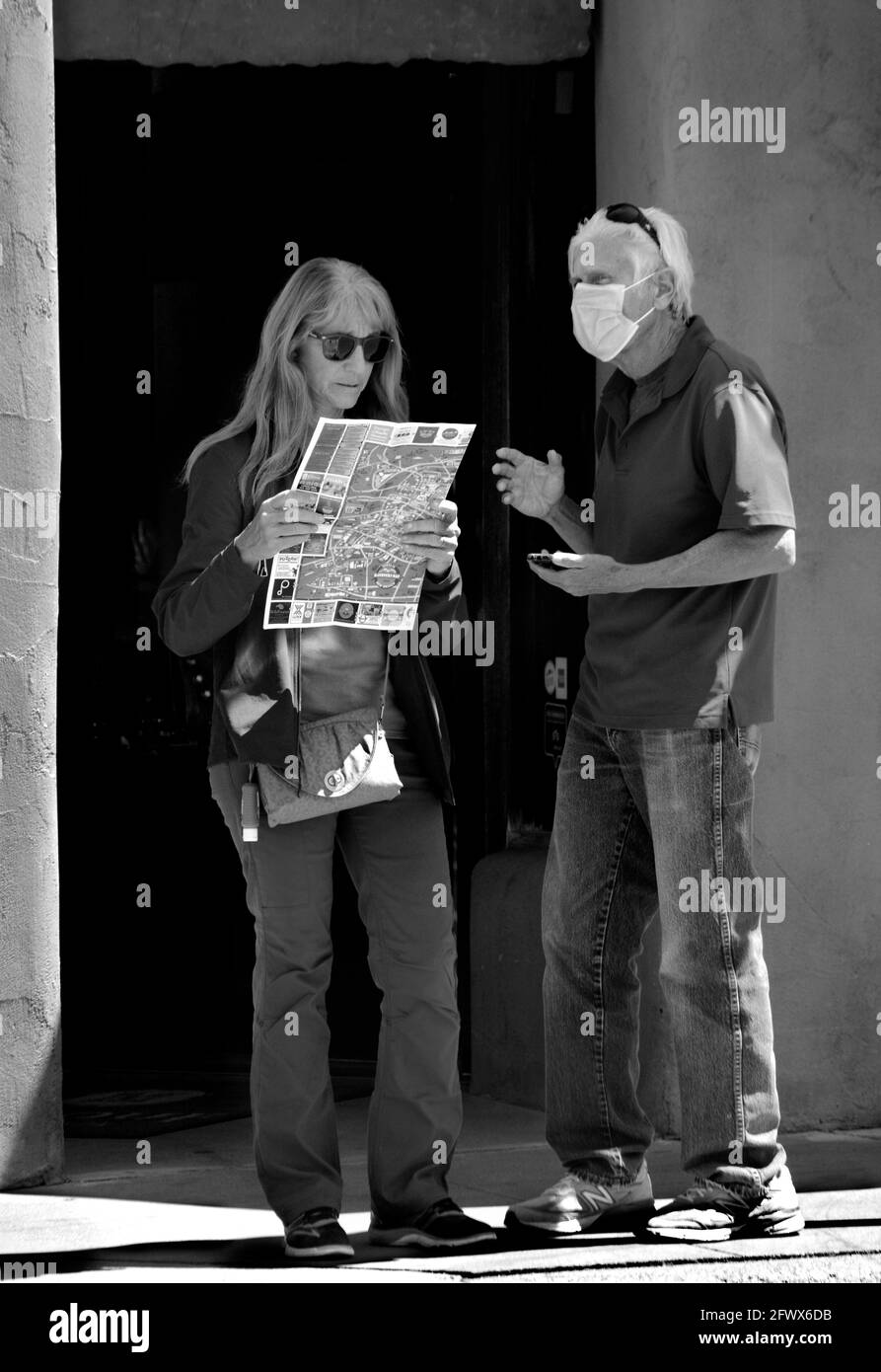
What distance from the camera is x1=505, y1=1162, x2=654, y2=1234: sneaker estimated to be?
4.39 m

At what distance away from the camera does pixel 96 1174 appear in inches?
202

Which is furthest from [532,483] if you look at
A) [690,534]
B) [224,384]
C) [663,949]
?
[224,384]

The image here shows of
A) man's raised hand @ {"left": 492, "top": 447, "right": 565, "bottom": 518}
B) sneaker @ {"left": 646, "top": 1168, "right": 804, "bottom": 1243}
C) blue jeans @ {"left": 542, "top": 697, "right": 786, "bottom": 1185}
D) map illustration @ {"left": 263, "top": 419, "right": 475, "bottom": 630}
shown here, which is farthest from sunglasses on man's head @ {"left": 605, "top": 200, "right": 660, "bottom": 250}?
sneaker @ {"left": 646, "top": 1168, "right": 804, "bottom": 1243}

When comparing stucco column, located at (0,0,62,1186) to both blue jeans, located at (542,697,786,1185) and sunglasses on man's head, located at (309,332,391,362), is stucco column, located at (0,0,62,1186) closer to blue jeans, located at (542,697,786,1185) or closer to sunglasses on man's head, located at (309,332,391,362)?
sunglasses on man's head, located at (309,332,391,362)

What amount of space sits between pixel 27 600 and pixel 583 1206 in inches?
72.2

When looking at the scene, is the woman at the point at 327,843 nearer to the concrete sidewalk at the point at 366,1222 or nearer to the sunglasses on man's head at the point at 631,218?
the concrete sidewalk at the point at 366,1222

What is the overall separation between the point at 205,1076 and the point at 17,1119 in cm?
151

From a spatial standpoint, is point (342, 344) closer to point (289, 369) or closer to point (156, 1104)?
point (289, 369)

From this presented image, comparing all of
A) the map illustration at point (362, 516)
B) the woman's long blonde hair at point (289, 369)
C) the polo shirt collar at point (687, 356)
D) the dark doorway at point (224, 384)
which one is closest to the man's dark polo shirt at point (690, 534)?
the polo shirt collar at point (687, 356)

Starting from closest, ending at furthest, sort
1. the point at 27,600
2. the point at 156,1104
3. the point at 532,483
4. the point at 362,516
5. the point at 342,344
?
the point at 362,516, the point at 342,344, the point at 532,483, the point at 27,600, the point at 156,1104

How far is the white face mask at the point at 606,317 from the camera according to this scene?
438 cm

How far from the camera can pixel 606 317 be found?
4387 millimetres

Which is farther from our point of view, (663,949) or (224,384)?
(224,384)
